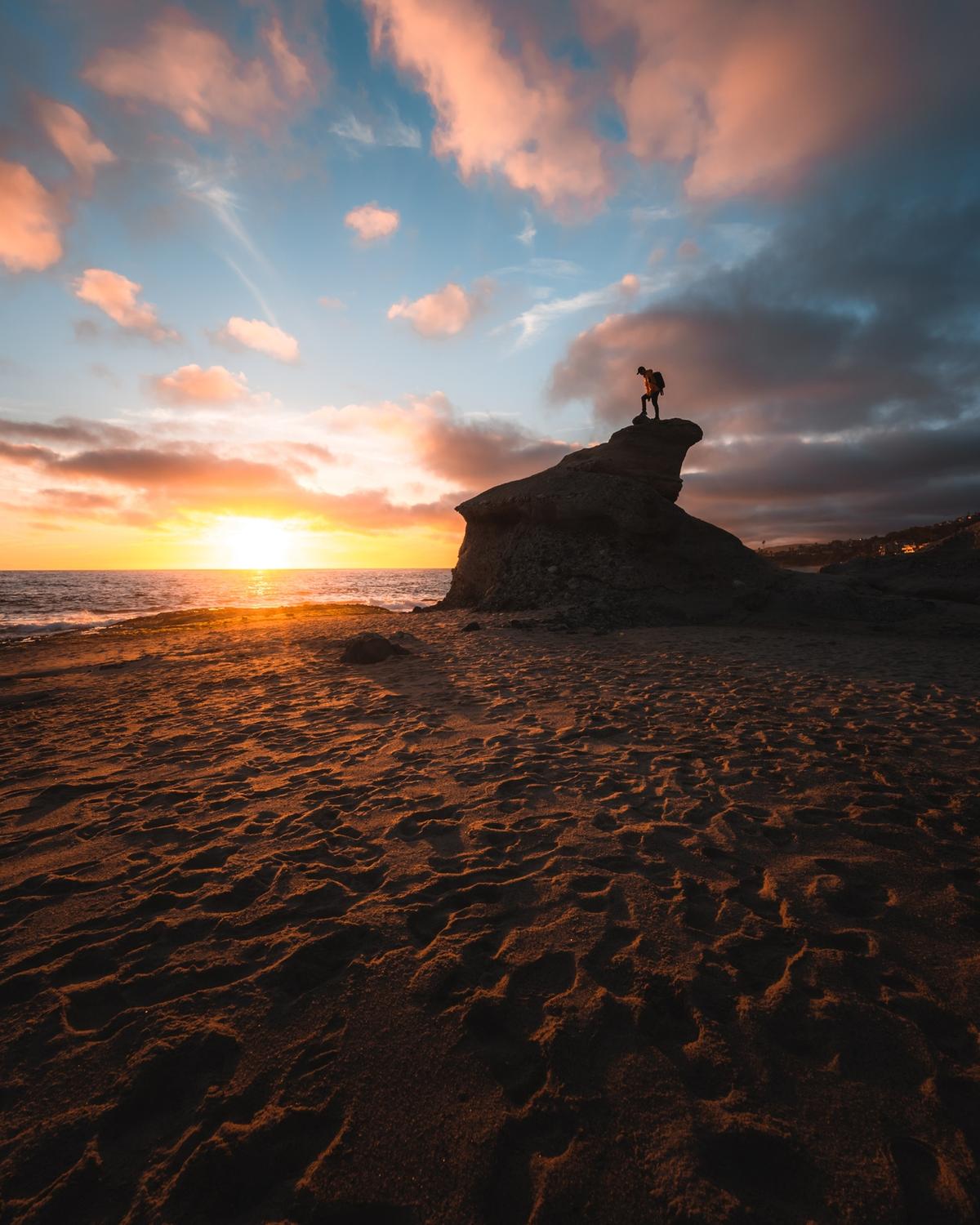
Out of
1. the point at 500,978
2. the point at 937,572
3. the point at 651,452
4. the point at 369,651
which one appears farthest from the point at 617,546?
the point at 500,978

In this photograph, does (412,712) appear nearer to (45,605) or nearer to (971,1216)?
(971,1216)

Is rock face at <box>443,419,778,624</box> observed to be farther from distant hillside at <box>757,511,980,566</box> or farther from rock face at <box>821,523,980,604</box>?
distant hillside at <box>757,511,980,566</box>

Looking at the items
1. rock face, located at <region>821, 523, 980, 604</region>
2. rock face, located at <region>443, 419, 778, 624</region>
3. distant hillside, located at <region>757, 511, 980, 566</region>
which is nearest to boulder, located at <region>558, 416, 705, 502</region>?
rock face, located at <region>443, 419, 778, 624</region>

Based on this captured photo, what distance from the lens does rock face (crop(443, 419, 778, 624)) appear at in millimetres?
18469

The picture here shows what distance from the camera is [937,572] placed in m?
18.9

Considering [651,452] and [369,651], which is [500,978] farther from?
[651,452]

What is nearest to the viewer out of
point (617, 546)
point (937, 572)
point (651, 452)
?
point (937, 572)

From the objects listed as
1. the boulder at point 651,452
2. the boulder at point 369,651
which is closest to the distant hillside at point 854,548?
the boulder at point 651,452

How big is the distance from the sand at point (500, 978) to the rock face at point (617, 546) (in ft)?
A: 39.4

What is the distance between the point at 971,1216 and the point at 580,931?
1.85 metres

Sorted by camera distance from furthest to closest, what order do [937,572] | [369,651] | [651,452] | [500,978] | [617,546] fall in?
[651,452] → [617,546] → [937,572] → [369,651] → [500,978]

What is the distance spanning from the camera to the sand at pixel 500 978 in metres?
2.00

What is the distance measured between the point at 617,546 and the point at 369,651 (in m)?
11.4

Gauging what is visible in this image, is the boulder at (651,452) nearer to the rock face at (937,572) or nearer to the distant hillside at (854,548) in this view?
the rock face at (937,572)
